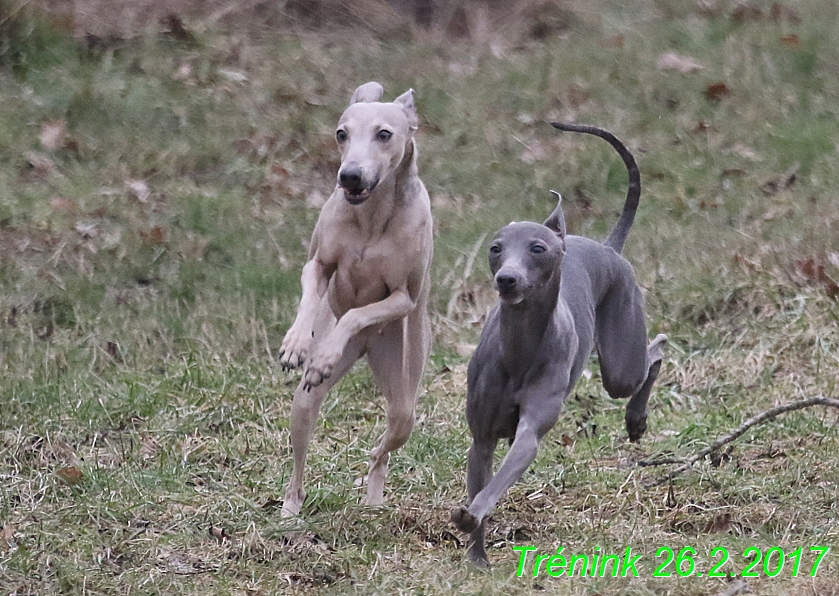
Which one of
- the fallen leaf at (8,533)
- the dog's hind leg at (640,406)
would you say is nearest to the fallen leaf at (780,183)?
the dog's hind leg at (640,406)

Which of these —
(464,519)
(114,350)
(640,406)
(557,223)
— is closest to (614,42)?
(114,350)

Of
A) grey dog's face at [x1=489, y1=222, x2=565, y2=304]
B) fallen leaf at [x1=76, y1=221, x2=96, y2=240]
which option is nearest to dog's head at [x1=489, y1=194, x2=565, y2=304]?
grey dog's face at [x1=489, y1=222, x2=565, y2=304]

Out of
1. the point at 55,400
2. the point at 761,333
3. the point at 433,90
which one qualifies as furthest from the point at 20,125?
the point at 761,333

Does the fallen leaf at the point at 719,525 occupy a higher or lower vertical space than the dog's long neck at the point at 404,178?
lower

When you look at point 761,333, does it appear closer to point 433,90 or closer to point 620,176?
point 620,176

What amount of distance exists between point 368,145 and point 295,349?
2.23 feet

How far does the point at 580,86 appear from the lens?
10.2 meters

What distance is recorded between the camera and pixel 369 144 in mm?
4332

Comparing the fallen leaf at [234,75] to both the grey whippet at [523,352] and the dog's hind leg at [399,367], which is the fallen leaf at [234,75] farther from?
the grey whippet at [523,352]

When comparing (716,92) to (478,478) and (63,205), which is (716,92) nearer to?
(63,205)

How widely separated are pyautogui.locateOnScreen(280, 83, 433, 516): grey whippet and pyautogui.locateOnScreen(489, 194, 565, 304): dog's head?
460 millimetres

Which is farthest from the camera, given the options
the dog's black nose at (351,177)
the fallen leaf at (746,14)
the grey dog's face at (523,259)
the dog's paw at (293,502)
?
the fallen leaf at (746,14)

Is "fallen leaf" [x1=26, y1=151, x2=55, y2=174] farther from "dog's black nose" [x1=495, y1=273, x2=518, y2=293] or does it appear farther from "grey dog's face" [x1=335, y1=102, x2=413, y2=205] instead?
"dog's black nose" [x1=495, y1=273, x2=518, y2=293]

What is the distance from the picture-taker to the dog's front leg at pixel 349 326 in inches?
169
